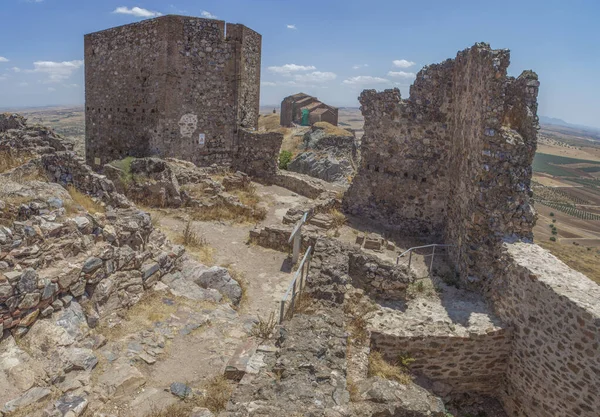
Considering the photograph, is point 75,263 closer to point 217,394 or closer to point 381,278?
point 217,394

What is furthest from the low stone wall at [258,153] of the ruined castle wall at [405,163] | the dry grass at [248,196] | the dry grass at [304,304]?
the dry grass at [304,304]

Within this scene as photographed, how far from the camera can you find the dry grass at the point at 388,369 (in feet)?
20.8

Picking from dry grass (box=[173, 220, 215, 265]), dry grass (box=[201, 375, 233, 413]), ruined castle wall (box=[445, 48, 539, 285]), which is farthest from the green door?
dry grass (box=[201, 375, 233, 413])

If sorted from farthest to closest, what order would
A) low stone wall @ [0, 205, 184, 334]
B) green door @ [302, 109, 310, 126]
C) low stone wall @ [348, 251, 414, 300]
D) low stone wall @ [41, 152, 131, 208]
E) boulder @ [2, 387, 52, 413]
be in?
green door @ [302, 109, 310, 126], low stone wall @ [41, 152, 131, 208], low stone wall @ [348, 251, 414, 300], low stone wall @ [0, 205, 184, 334], boulder @ [2, 387, 52, 413]

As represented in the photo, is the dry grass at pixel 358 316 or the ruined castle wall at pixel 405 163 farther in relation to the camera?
the ruined castle wall at pixel 405 163

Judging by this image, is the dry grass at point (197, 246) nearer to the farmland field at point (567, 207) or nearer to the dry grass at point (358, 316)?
the dry grass at point (358, 316)

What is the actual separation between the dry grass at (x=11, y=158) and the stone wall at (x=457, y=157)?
26.5ft

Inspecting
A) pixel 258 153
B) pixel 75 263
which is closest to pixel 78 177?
pixel 75 263

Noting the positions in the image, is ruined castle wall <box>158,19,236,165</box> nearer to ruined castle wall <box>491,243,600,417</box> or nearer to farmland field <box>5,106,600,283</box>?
farmland field <box>5,106,600,283</box>

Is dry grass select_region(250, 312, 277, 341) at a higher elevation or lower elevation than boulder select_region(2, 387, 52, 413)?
lower

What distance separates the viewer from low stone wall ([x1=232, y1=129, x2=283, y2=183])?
16312mm

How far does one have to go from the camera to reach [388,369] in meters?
6.54

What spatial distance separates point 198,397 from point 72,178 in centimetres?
599

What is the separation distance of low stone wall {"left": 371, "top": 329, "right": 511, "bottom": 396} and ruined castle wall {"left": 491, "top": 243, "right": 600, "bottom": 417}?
0.25 m
